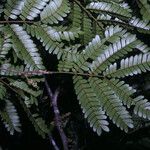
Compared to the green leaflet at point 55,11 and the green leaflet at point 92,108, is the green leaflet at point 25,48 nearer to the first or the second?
the green leaflet at point 55,11

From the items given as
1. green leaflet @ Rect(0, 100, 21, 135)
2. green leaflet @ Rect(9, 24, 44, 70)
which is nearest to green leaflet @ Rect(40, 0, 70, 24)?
green leaflet @ Rect(9, 24, 44, 70)

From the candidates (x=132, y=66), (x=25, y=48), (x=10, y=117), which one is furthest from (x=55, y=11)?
(x=10, y=117)

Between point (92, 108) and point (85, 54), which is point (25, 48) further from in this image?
point (92, 108)

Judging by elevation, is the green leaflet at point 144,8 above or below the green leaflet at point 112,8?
above

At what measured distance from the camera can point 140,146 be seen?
8.59 ft

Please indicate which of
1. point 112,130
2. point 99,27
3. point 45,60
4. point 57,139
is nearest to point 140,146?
point 112,130

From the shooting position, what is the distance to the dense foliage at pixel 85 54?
4.70ft

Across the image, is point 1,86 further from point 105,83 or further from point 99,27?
point 99,27

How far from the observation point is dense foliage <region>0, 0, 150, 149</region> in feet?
4.70

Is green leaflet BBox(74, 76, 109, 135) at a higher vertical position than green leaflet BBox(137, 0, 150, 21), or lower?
lower

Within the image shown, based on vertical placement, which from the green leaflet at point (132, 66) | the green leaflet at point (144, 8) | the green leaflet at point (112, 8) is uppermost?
the green leaflet at point (144, 8)

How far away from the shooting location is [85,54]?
5.10 ft

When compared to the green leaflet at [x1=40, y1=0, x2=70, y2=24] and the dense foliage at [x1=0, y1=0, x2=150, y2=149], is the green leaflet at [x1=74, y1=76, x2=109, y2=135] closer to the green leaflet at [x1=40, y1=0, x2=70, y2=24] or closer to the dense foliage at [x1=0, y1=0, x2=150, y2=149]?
the dense foliage at [x1=0, y1=0, x2=150, y2=149]

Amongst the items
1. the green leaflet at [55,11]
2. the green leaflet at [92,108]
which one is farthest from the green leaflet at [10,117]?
the green leaflet at [55,11]
